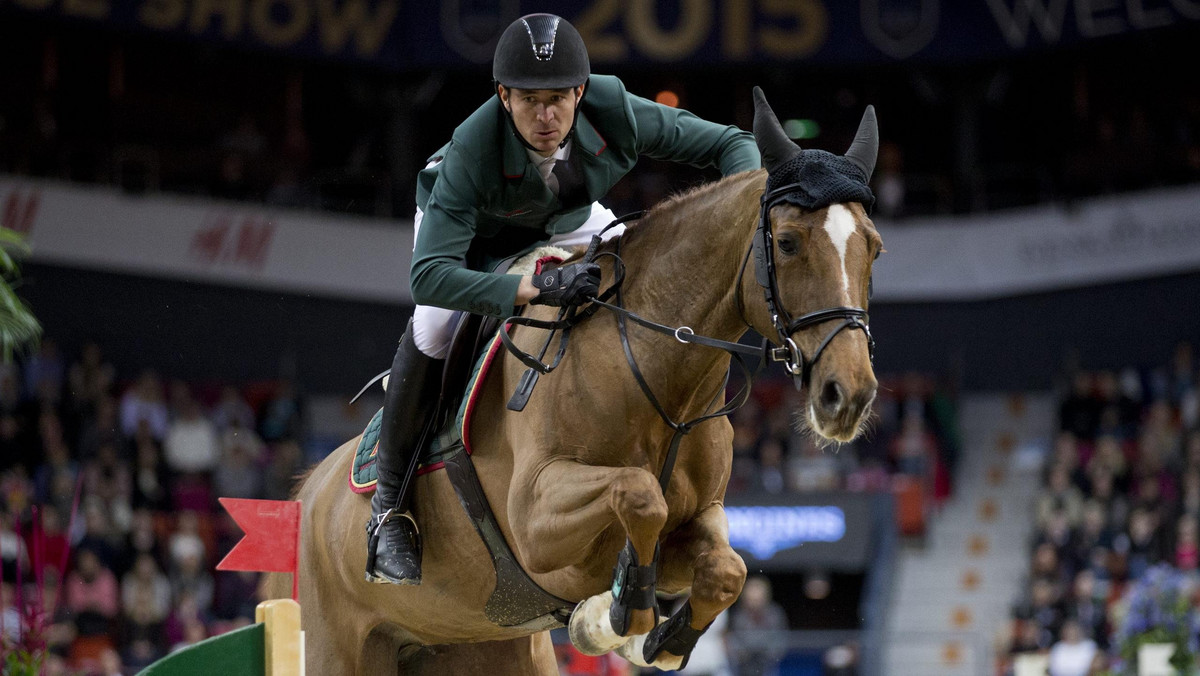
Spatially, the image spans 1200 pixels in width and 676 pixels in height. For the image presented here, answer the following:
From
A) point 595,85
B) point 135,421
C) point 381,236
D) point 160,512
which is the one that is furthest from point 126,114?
point 595,85

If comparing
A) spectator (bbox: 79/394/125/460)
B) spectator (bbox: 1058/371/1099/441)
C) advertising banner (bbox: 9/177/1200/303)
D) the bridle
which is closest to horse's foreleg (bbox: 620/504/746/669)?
the bridle

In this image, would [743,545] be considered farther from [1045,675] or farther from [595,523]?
[595,523]

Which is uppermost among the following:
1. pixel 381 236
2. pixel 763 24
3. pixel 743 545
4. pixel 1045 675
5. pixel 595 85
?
pixel 763 24

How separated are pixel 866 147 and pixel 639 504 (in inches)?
51.6

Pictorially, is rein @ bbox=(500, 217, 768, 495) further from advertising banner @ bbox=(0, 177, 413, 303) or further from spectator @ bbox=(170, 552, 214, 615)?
advertising banner @ bbox=(0, 177, 413, 303)

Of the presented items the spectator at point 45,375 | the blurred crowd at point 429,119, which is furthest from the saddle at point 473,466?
the blurred crowd at point 429,119

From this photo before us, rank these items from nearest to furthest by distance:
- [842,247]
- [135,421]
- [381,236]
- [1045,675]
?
[842,247] → [1045,675] → [135,421] → [381,236]

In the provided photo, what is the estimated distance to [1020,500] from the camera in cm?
1911

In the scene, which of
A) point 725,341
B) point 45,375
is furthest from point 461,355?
point 45,375

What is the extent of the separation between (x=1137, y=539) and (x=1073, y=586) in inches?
31.8

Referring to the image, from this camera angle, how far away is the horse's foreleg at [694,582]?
470 cm

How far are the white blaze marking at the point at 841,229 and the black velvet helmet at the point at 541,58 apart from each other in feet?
3.53

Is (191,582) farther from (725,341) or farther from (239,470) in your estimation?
(725,341)

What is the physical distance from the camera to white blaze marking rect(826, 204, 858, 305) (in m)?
4.10
